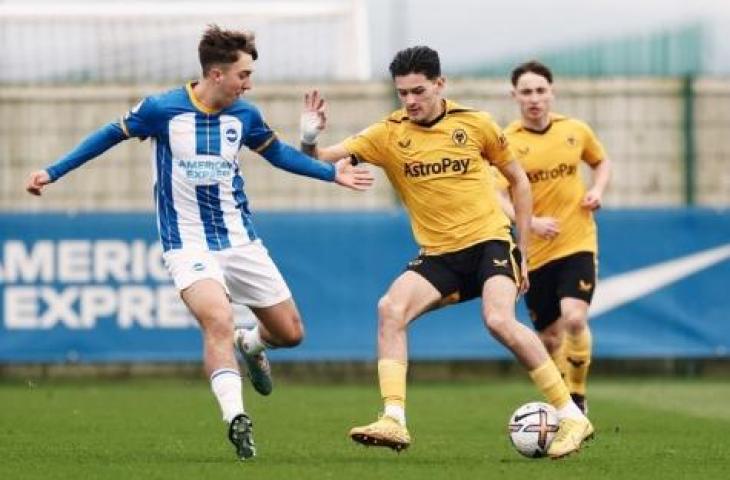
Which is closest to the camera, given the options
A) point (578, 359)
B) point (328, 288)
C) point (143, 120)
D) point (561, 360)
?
point (143, 120)

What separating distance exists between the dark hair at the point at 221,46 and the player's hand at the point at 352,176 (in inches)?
34.1

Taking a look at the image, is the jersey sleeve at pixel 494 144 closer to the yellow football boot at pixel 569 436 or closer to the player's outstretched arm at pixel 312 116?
the player's outstretched arm at pixel 312 116

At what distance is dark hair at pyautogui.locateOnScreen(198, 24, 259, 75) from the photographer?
10.5 metres

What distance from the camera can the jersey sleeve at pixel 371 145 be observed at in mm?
10984

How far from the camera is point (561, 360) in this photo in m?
13.8

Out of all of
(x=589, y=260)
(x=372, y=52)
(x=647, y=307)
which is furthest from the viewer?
(x=372, y=52)

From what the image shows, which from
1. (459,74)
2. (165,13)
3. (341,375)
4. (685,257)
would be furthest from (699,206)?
(165,13)

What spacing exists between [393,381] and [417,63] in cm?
172

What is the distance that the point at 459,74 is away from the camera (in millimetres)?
19734

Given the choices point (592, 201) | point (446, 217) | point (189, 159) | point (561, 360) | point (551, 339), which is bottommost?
point (561, 360)

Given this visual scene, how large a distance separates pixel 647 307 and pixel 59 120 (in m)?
6.28

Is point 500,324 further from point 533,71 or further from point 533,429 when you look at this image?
point 533,71

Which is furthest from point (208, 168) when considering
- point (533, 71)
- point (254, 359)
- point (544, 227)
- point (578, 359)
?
point (578, 359)

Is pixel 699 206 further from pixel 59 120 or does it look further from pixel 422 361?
pixel 59 120
